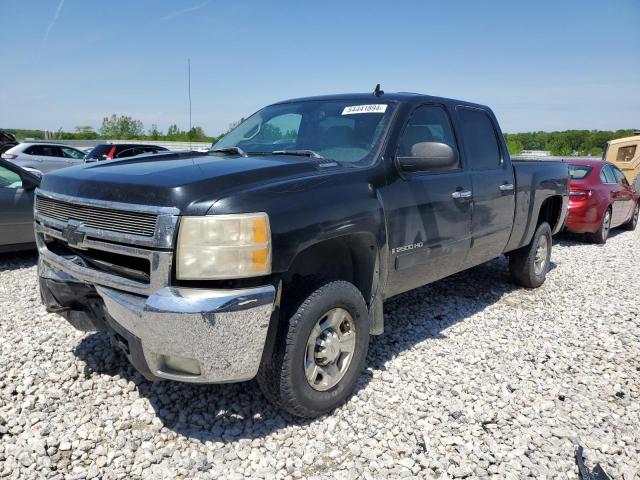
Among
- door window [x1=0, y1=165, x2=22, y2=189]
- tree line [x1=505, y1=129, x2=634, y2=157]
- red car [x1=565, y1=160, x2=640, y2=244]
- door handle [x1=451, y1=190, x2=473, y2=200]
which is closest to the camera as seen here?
door handle [x1=451, y1=190, x2=473, y2=200]

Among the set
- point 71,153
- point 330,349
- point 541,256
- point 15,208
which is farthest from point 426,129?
point 71,153

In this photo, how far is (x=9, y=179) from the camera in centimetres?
611

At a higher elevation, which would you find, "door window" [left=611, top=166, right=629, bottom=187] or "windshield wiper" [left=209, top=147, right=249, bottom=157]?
"windshield wiper" [left=209, top=147, right=249, bottom=157]

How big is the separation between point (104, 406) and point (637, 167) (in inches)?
572

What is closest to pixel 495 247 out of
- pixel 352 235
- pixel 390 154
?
pixel 390 154

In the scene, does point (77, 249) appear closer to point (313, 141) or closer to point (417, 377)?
point (313, 141)

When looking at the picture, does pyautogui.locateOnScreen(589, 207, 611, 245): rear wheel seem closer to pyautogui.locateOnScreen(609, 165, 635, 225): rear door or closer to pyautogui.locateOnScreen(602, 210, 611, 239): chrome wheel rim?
pyautogui.locateOnScreen(602, 210, 611, 239): chrome wheel rim

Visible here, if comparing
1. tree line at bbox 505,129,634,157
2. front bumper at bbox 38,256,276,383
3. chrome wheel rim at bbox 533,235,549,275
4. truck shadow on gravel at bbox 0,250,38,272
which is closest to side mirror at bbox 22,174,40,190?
truck shadow on gravel at bbox 0,250,38,272

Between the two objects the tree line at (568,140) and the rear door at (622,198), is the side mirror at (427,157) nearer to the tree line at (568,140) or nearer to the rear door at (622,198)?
the rear door at (622,198)

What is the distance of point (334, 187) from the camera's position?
2.78 metres

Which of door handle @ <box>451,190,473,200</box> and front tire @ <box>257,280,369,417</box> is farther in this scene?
door handle @ <box>451,190,473,200</box>

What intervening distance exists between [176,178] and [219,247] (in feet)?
1.53

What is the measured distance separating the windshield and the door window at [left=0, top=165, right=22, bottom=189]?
11.6ft

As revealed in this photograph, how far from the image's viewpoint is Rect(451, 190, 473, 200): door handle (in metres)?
3.77
